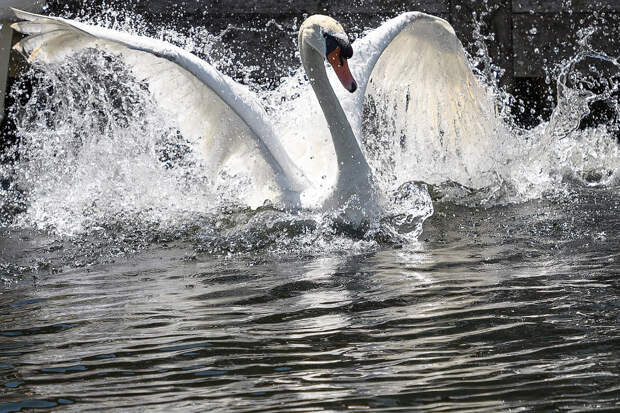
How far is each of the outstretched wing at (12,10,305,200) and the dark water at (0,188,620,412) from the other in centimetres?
108

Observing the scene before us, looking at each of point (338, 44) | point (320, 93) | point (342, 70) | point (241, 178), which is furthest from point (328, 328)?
point (241, 178)

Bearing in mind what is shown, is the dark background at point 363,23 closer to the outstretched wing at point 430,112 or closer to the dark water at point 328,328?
the outstretched wing at point 430,112

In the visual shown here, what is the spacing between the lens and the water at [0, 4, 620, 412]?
9.11 feet

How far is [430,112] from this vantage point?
23.5 feet

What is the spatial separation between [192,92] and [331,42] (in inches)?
46.7

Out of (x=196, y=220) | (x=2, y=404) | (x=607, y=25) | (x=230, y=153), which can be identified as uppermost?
Answer: (x=607, y=25)

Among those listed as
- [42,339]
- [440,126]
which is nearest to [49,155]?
[440,126]

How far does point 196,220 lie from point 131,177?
0.86 meters

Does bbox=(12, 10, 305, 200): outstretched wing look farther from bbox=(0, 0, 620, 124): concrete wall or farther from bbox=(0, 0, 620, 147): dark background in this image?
bbox=(0, 0, 620, 124): concrete wall

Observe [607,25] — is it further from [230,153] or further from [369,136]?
[230,153]

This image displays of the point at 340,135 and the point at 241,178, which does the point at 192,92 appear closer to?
the point at 241,178

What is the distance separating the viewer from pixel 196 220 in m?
5.89

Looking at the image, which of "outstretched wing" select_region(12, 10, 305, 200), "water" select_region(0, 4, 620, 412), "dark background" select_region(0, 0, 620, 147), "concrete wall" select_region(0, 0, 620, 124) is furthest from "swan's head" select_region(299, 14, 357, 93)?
→ "concrete wall" select_region(0, 0, 620, 124)

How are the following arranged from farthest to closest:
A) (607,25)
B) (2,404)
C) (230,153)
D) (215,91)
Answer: (607,25) → (230,153) → (215,91) → (2,404)
